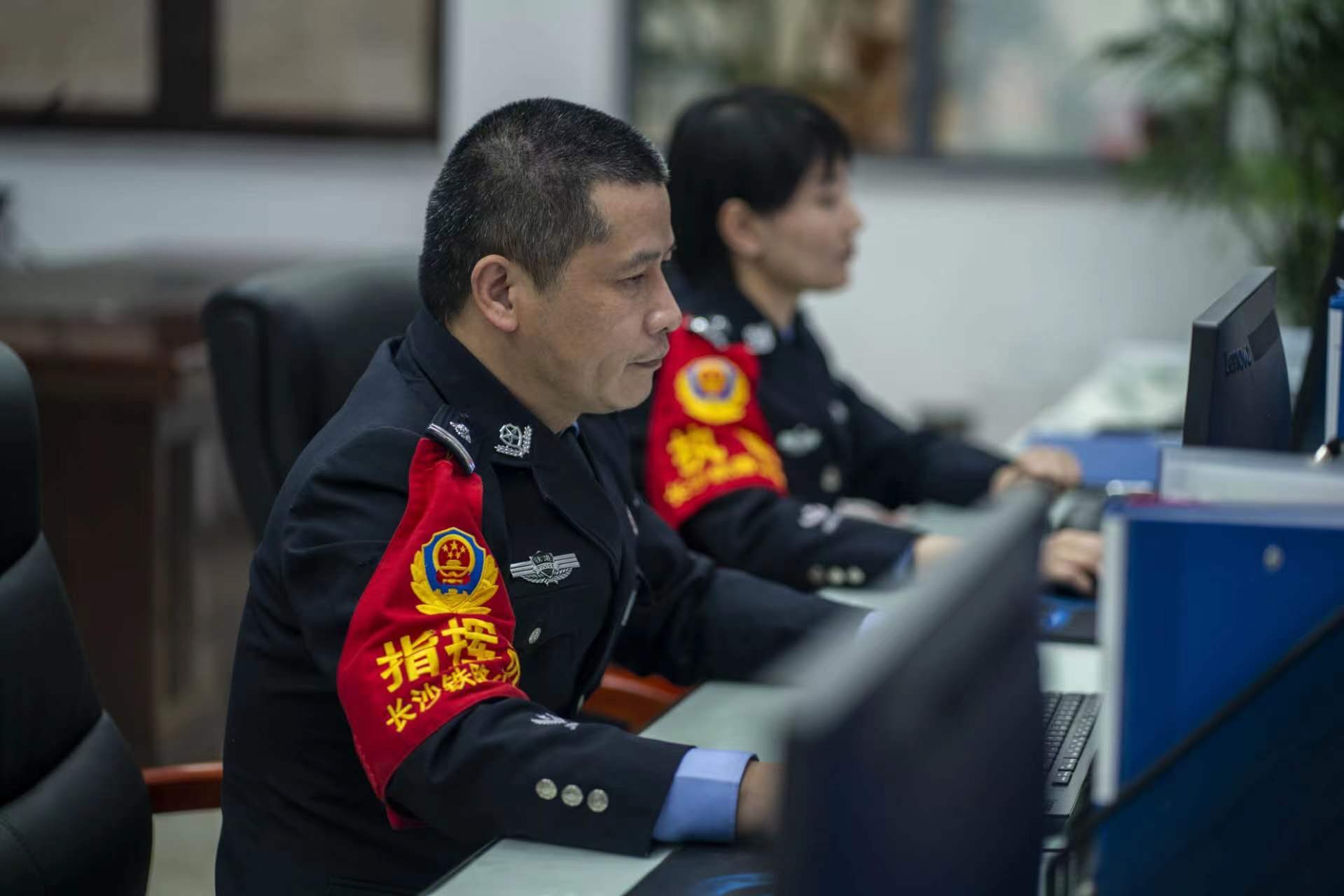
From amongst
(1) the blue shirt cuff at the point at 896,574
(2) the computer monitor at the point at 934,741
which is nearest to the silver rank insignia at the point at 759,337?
(1) the blue shirt cuff at the point at 896,574

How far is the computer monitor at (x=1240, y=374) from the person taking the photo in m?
1.05

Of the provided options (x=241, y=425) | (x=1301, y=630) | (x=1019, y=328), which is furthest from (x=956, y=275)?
(x=1301, y=630)

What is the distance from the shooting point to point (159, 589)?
8.77 ft

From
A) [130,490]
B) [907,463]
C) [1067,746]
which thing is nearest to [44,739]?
[1067,746]

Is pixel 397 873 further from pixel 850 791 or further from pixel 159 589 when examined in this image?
pixel 159 589

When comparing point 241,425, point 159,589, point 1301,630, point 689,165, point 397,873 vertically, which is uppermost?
point 689,165

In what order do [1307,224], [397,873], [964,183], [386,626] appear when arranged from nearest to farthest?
[386,626] → [397,873] → [1307,224] → [964,183]

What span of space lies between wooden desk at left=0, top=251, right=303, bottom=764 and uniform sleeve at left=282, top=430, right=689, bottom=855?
5.06 feet

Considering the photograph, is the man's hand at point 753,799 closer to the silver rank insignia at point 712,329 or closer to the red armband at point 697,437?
the red armband at point 697,437

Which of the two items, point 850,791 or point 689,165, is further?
point 689,165

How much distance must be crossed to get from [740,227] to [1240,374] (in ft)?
3.34

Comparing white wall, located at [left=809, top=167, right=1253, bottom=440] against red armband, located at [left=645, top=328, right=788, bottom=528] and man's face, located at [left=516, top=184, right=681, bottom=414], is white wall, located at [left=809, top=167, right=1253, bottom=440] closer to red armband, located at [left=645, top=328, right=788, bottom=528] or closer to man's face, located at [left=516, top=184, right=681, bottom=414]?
red armband, located at [left=645, top=328, right=788, bottom=528]

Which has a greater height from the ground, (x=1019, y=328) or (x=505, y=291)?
(x=505, y=291)

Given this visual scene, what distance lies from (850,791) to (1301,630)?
32 centimetres
